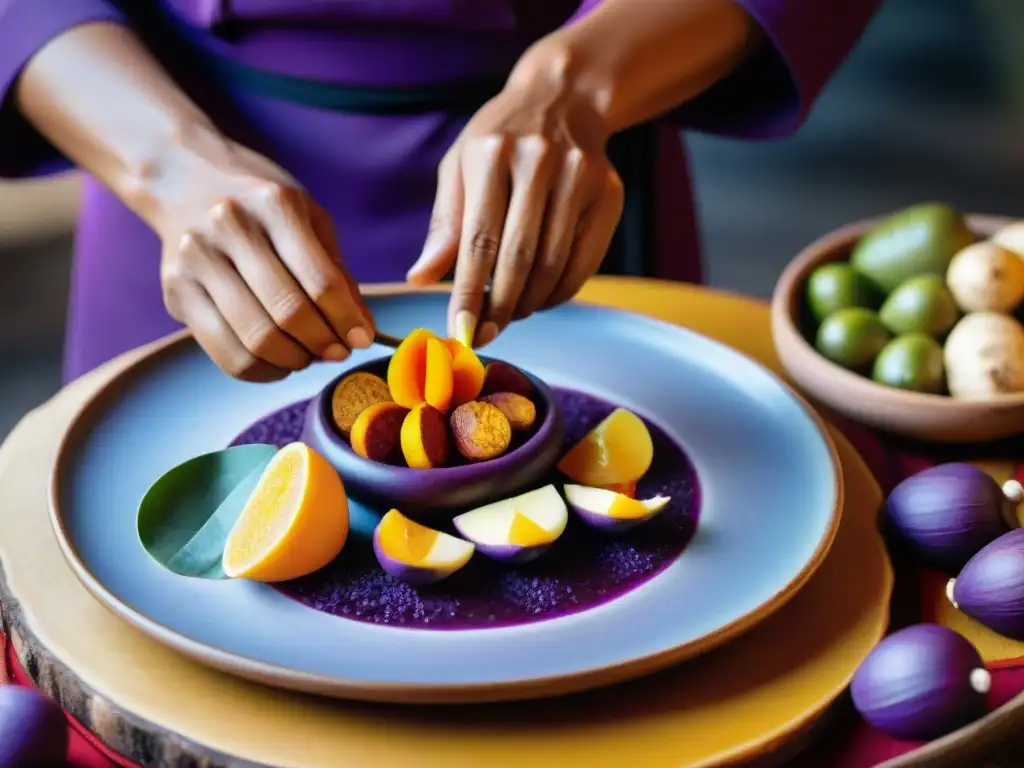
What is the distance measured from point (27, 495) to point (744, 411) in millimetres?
545

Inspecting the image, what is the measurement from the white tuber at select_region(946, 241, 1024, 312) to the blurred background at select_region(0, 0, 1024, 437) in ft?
6.20

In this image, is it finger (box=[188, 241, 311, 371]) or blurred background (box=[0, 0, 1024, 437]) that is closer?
finger (box=[188, 241, 311, 371])

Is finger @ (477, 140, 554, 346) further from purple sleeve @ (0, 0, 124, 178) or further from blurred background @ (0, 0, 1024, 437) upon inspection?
blurred background @ (0, 0, 1024, 437)

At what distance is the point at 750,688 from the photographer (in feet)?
2.05

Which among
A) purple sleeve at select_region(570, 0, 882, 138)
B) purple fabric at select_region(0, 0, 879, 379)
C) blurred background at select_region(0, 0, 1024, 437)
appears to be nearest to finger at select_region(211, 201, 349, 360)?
purple fabric at select_region(0, 0, 879, 379)

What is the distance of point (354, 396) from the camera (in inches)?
30.9

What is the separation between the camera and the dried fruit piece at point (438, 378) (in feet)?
2.48

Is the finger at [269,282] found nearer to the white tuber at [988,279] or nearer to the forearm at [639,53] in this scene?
the forearm at [639,53]

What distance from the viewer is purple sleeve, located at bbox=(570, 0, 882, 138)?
1.02 metres

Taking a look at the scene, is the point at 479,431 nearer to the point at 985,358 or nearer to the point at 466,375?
the point at 466,375

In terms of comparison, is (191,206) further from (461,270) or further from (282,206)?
→ (461,270)

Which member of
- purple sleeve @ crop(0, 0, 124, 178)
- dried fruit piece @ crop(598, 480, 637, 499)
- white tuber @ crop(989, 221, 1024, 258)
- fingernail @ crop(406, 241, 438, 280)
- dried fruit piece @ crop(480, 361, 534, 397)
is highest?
purple sleeve @ crop(0, 0, 124, 178)

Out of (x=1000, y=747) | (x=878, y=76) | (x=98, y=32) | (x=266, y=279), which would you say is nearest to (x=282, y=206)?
(x=266, y=279)

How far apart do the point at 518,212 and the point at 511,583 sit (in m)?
0.30
